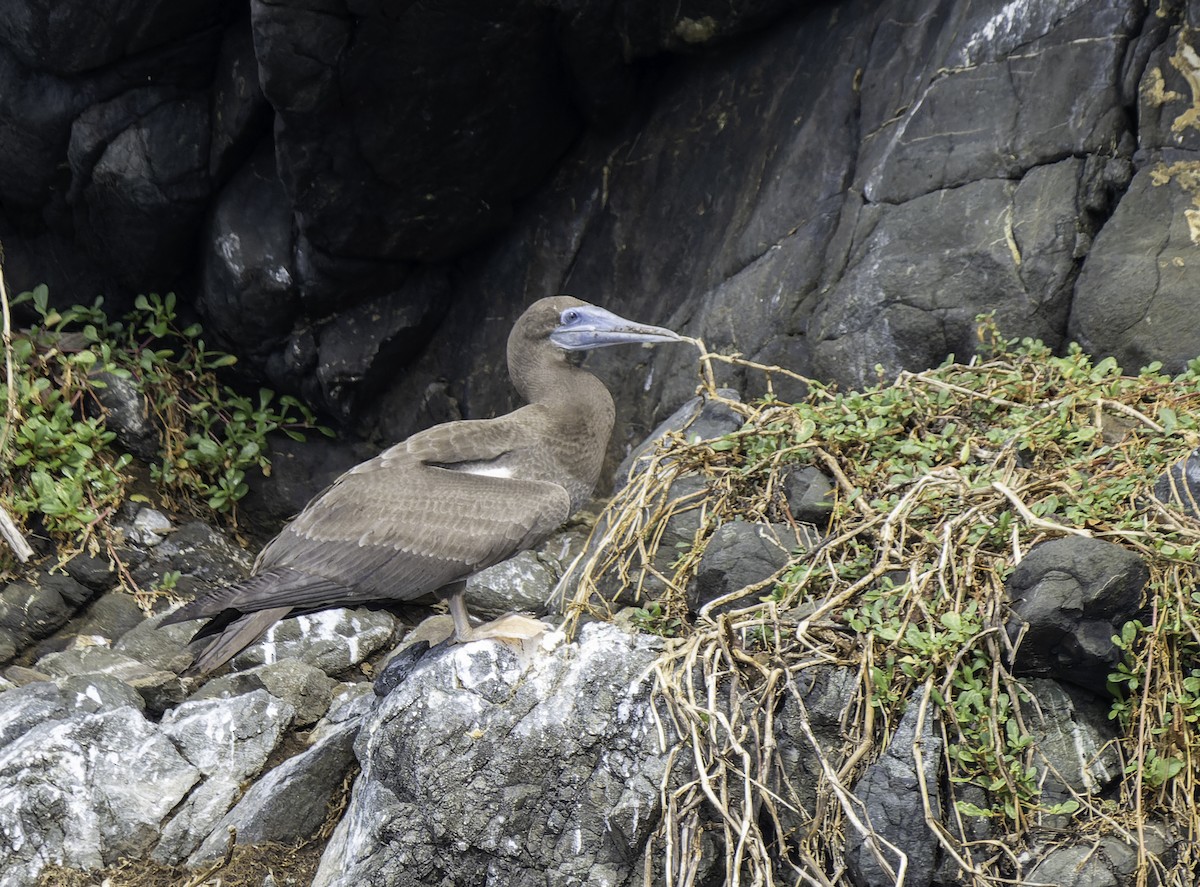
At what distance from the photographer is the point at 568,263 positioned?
8984 mm

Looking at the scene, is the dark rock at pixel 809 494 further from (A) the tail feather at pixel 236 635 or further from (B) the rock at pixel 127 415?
(B) the rock at pixel 127 415

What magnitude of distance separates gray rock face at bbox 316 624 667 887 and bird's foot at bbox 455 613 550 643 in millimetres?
87

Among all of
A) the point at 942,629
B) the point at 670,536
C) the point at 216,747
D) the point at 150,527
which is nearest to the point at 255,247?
the point at 150,527

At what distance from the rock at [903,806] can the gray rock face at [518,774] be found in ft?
2.59

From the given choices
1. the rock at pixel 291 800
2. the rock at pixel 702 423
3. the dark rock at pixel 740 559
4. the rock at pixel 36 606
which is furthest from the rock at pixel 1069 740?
the rock at pixel 36 606

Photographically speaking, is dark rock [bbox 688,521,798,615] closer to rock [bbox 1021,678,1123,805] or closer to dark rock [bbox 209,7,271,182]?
rock [bbox 1021,678,1123,805]

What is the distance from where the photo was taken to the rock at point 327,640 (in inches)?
293

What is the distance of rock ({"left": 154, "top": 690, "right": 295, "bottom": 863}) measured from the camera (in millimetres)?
5742

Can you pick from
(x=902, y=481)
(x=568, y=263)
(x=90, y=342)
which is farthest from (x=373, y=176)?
(x=902, y=481)

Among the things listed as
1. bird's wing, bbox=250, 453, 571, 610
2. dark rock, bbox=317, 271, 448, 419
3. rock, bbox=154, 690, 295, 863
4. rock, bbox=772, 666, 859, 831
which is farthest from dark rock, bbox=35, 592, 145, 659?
rock, bbox=772, 666, 859, 831

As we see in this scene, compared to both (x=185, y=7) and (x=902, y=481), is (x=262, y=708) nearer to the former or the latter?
(x=902, y=481)

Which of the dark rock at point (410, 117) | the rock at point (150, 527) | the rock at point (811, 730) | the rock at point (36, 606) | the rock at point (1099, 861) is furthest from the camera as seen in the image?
the rock at point (150, 527)

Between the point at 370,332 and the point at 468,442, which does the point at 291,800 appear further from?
the point at 370,332

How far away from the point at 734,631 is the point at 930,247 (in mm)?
2935
